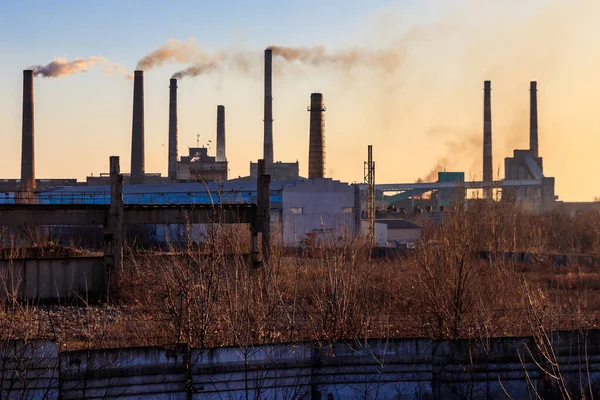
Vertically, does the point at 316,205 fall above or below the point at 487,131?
below

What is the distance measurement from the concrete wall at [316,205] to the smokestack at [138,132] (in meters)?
12.5

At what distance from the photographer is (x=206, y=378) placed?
7.97 metres

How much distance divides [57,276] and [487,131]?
39.6 metres

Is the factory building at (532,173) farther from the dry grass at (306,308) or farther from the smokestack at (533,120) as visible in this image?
the dry grass at (306,308)

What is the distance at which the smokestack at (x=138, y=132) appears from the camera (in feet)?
147

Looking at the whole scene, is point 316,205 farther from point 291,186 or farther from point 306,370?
point 306,370

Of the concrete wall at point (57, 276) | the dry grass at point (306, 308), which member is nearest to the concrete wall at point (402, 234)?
the dry grass at point (306, 308)

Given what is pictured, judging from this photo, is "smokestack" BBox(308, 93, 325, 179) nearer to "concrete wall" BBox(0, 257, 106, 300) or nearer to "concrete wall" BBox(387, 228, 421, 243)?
"concrete wall" BBox(387, 228, 421, 243)

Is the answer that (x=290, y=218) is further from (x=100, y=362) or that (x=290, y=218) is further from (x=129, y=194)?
(x=100, y=362)

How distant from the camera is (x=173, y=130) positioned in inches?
2041

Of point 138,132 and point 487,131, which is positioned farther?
point 487,131

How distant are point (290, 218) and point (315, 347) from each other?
27852 mm

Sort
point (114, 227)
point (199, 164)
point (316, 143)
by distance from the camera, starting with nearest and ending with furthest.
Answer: point (114, 227)
point (316, 143)
point (199, 164)

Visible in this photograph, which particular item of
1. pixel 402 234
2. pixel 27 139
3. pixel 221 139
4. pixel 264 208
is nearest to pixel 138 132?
pixel 27 139
